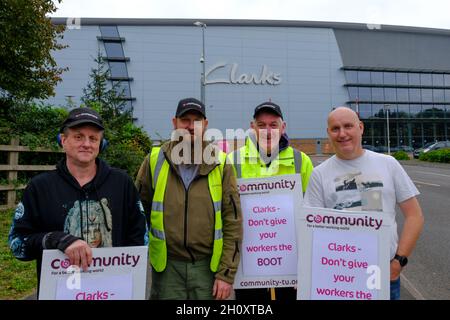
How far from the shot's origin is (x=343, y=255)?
2.54 metres

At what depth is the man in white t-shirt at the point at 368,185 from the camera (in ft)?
8.42

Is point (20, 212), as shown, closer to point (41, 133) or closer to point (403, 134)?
point (41, 133)

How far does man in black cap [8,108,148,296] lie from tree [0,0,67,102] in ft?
34.6

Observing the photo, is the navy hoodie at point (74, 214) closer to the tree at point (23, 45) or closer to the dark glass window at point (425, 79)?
the tree at point (23, 45)

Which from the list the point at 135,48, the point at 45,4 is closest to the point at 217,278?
the point at 45,4

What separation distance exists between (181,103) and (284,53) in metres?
53.2

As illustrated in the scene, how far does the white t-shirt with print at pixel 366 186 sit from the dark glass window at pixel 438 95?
2675 inches

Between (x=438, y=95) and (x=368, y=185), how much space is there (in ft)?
226

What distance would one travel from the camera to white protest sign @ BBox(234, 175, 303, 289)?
2.99 meters

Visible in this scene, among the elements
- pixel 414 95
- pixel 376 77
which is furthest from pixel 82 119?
pixel 414 95

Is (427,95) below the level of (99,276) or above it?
above

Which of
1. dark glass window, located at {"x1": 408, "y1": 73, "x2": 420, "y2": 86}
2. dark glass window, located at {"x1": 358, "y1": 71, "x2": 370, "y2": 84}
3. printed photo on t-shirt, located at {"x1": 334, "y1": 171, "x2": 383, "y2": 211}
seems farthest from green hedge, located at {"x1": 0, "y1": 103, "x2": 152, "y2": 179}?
dark glass window, located at {"x1": 408, "y1": 73, "x2": 420, "y2": 86}
